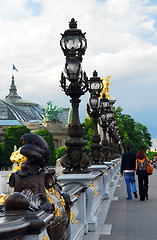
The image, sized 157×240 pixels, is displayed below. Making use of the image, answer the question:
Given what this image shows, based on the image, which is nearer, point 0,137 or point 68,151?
point 68,151

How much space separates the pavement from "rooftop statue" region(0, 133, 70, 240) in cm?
375

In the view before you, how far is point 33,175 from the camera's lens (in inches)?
124

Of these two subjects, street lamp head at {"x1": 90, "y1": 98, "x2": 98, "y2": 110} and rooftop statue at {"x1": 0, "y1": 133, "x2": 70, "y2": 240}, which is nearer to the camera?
rooftop statue at {"x1": 0, "y1": 133, "x2": 70, "y2": 240}

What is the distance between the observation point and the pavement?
7205 mm

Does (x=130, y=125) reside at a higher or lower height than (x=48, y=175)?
higher

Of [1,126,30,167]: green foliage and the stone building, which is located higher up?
the stone building

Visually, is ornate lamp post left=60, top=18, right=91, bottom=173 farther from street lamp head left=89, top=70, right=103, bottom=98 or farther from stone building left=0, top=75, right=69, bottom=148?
stone building left=0, top=75, right=69, bottom=148

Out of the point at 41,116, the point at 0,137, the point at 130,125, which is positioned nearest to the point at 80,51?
the point at 130,125

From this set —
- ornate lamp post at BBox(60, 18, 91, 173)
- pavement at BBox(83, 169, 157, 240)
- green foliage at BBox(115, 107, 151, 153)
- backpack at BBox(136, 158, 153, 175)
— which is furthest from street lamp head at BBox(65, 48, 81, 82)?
green foliage at BBox(115, 107, 151, 153)

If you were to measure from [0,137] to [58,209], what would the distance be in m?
129

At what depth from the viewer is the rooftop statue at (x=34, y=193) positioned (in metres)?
2.63

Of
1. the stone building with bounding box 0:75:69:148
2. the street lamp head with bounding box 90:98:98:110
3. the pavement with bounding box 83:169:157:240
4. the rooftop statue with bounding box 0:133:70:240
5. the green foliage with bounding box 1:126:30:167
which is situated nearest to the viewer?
the rooftop statue with bounding box 0:133:70:240

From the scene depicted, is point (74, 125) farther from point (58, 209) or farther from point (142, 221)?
point (58, 209)

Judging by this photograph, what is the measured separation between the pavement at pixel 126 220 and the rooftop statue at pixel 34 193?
375cm
